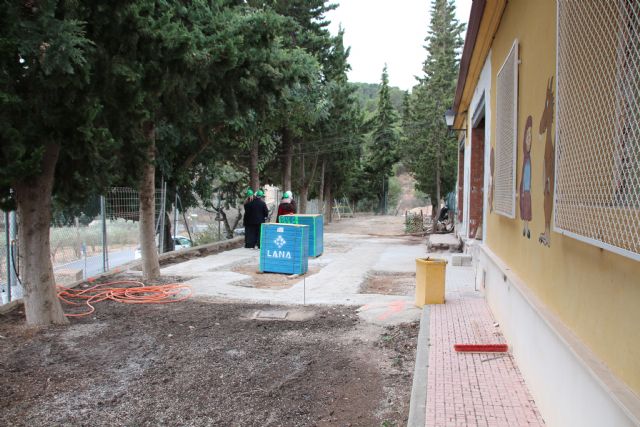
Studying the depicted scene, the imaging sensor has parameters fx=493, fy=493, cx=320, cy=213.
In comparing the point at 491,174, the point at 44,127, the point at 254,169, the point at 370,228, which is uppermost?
the point at 254,169

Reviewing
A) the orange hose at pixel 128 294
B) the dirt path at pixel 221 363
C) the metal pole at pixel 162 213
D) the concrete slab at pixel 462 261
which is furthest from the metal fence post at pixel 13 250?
the concrete slab at pixel 462 261

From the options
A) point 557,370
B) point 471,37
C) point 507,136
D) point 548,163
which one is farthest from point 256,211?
point 557,370

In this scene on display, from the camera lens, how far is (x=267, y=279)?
33.8 ft

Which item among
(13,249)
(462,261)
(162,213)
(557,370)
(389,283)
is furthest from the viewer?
(162,213)

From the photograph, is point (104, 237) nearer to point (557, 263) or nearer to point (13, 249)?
point (13, 249)

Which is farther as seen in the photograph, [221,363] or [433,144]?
[433,144]

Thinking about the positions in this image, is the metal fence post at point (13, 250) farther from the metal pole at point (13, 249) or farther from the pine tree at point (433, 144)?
the pine tree at point (433, 144)

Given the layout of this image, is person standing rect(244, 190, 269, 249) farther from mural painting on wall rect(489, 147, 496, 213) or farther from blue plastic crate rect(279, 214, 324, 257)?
mural painting on wall rect(489, 147, 496, 213)

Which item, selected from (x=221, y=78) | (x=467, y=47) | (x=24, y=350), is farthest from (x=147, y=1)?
(x=467, y=47)

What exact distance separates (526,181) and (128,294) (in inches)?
269

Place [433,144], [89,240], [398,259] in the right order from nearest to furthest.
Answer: [89,240], [398,259], [433,144]

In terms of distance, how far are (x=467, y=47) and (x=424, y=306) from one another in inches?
165

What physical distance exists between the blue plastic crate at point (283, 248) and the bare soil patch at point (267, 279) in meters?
0.18

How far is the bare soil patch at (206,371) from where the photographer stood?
13.2 ft
